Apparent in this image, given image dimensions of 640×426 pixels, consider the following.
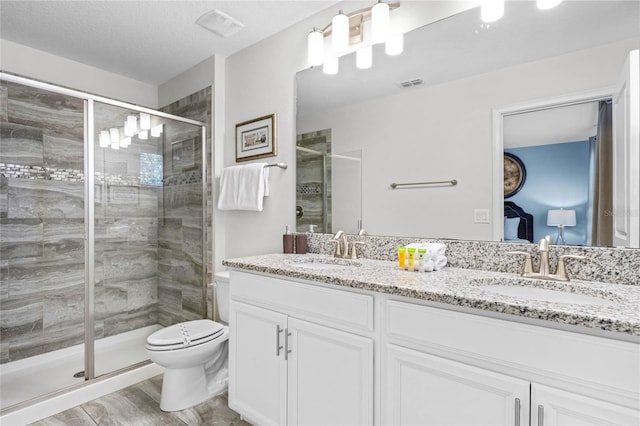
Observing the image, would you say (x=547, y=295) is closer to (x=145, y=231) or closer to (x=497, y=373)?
(x=497, y=373)

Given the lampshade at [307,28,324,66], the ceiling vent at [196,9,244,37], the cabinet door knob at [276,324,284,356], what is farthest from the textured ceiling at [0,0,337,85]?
the cabinet door knob at [276,324,284,356]

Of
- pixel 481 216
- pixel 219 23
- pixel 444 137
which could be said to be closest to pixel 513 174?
pixel 481 216

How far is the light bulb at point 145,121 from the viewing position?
2490 millimetres

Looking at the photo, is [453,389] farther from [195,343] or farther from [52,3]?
[52,3]

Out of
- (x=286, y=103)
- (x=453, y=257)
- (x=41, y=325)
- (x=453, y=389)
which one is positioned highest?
(x=286, y=103)

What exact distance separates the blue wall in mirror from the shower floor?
101 inches

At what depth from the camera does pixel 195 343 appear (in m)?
1.87

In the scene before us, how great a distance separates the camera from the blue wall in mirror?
1280 millimetres

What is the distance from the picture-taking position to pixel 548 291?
1188mm

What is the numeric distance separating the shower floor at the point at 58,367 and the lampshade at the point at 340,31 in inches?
95.7

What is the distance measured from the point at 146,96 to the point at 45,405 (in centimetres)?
253

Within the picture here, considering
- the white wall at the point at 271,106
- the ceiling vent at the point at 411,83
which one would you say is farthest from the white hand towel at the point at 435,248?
the white wall at the point at 271,106

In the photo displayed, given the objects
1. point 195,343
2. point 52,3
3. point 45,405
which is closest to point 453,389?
point 195,343

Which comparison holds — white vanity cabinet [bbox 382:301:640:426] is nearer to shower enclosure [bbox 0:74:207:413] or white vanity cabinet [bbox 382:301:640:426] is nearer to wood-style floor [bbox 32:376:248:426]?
wood-style floor [bbox 32:376:248:426]
